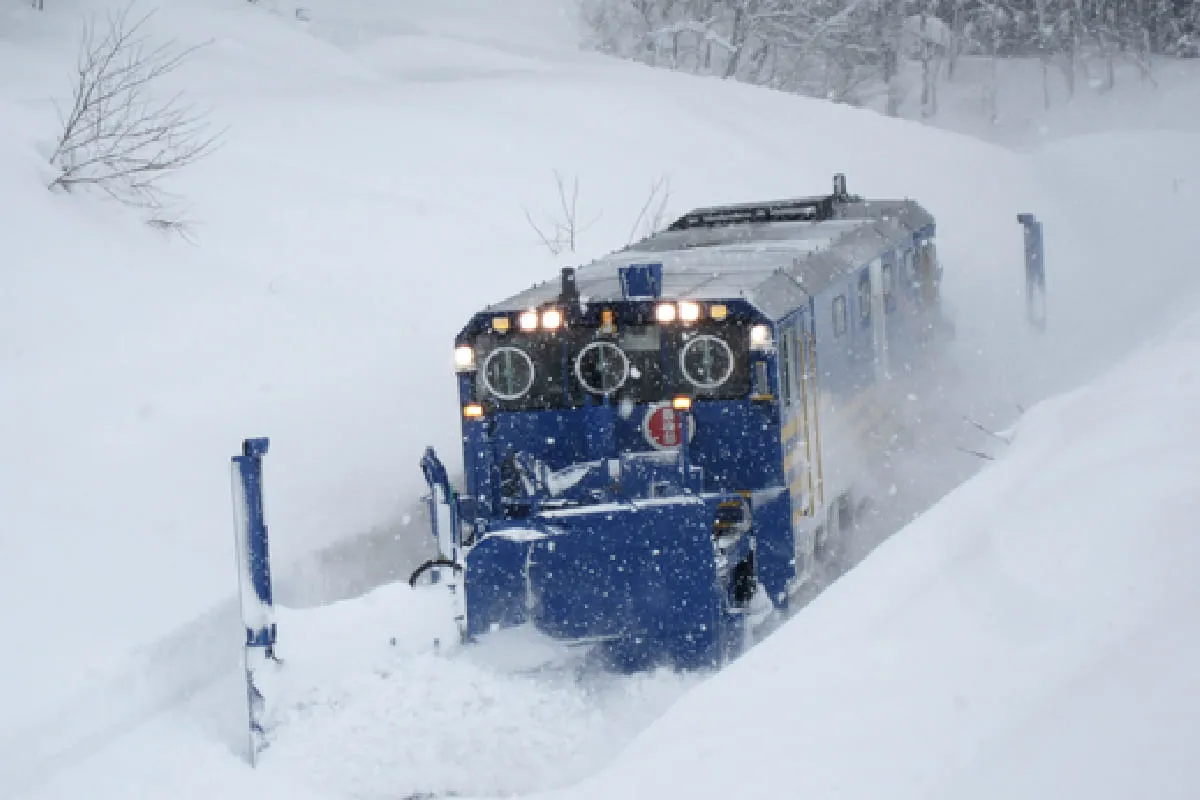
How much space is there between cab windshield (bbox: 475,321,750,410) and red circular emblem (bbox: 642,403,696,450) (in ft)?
0.27

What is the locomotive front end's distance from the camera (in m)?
9.44

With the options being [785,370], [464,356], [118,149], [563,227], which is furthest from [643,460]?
[563,227]

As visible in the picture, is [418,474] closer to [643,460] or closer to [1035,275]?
[643,460]

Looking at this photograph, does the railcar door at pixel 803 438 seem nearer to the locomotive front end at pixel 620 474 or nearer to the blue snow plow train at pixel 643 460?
the blue snow plow train at pixel 643 460

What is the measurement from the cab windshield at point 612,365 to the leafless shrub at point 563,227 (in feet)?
27.9

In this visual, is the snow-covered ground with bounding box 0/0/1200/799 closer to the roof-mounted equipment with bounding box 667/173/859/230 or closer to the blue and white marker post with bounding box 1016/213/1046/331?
the blue and white marker post with bounding box 1016/213/1046/331

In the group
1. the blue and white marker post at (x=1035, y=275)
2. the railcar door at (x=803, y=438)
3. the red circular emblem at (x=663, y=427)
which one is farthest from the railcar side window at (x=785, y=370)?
the blue and white marker post at (x=1035, y=275)

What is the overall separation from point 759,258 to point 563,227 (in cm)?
954

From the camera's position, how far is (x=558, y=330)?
10359 mm

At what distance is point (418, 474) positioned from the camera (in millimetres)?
13742

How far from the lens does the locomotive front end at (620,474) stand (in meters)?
9.44

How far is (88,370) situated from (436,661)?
5.19 meters

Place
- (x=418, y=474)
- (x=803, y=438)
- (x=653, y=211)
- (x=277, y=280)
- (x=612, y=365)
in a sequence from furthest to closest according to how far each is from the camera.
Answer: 1. (x=653, y=211)
2. (x=277, y=280)
3. (x=418, y=474)
4. (x=803, y=438)
5. (x=612, y=365)

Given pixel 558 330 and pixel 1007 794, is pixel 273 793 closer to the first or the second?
pixel 558 330
